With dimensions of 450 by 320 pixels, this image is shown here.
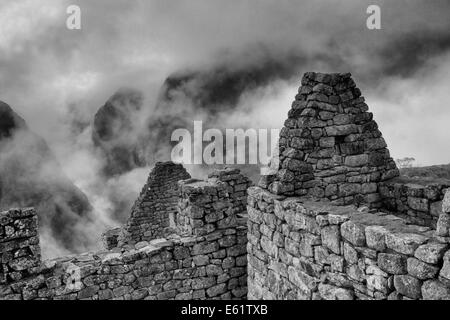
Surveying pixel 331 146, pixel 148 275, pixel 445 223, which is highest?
pixel 331 146

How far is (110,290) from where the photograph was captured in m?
7.57

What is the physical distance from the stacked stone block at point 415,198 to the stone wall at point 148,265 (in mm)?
3283

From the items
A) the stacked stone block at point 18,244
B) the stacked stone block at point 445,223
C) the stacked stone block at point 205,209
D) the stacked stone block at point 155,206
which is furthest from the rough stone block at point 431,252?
the stacked stone block at point 155,206

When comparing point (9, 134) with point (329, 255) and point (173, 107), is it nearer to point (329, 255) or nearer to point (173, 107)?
point (173, 107)

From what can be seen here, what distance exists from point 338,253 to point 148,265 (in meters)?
4.35

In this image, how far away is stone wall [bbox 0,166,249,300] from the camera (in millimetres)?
6728

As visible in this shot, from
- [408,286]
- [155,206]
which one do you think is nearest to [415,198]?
[408,286]

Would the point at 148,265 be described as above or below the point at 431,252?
below

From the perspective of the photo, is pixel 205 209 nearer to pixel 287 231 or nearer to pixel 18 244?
pixel 287 231

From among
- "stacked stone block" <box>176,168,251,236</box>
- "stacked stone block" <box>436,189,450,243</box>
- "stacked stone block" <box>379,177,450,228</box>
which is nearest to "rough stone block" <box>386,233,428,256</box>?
"stacked stone block" <box>436,189,450,243</box>

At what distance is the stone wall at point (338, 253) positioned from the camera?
3920 mm

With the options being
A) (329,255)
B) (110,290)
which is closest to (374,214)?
(329,255)

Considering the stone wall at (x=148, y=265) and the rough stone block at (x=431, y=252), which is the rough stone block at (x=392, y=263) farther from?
the stone wall at (x=148, y=265)

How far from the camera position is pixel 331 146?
301 inches
